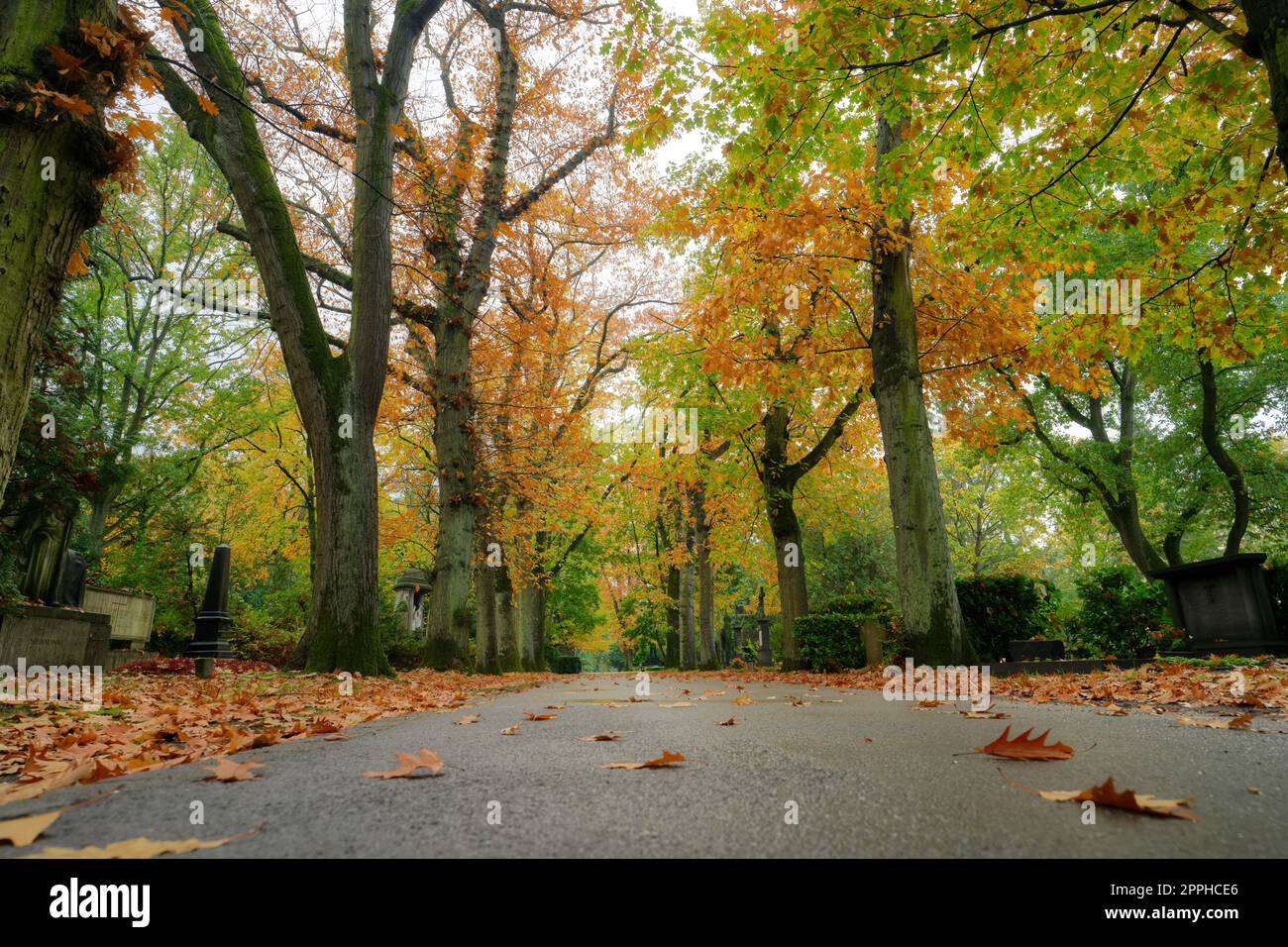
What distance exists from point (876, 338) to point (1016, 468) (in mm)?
17883

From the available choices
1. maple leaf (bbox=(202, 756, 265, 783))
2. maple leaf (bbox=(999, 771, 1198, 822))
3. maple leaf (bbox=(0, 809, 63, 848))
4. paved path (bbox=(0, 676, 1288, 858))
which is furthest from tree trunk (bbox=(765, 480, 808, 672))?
maple leaf (bbox=(0, 809, 63, 848))

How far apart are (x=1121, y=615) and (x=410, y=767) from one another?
1209 centimetres

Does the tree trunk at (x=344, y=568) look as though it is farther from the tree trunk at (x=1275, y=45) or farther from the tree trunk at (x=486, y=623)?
the tree trunk at (x=1275, y=45)

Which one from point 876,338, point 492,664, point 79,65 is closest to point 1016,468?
point 876,338

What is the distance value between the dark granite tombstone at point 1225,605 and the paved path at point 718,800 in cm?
808

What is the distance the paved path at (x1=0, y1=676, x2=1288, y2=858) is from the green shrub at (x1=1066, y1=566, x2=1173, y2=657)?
8781mm

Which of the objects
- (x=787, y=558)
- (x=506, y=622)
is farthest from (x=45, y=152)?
(x=506, y=622)

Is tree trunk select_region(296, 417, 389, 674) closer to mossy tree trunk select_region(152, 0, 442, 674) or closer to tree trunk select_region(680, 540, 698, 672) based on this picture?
mossy tree trunk select_region(152, 0, 442, 674)

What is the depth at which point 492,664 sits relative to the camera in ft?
51.3

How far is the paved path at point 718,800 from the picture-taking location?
148cm

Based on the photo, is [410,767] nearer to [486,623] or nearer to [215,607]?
[215,607]

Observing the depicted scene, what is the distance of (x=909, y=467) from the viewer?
9016mm

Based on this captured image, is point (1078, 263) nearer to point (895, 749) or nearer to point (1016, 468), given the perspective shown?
point (895, 749)

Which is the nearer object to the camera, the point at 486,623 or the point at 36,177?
the point at 36,177
